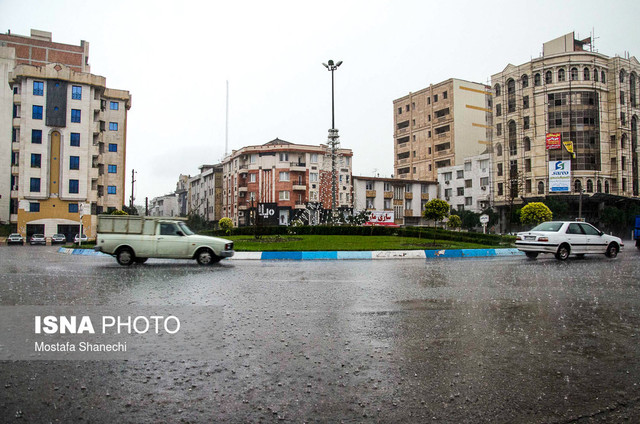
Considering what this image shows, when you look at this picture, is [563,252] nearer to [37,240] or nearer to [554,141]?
[554,141]

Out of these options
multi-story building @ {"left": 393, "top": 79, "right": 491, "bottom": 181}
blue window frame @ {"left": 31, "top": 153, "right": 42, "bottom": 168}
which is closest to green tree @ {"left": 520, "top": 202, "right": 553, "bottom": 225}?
multi-story building @ {"left": 393, "top": 79, "right": 491, "bottom": 181}

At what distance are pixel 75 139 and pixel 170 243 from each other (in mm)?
48380

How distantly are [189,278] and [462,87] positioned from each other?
7491 centimetres

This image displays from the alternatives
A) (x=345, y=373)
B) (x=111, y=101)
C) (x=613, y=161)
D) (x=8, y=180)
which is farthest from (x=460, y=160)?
(x=345, y=373)

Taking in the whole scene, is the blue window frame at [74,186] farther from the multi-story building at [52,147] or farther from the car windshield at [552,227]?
the car windshield at [552,227]

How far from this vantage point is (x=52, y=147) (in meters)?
53.8

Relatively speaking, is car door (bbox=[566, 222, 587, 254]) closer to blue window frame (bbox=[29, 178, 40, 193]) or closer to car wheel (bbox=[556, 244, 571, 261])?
car wheel (bbox=[556, 244, 571, 261])

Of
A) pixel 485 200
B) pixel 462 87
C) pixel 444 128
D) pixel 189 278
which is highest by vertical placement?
pixel 462 87

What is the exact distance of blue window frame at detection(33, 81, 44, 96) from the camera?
→ 5341cm

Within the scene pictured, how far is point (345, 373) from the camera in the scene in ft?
12.6

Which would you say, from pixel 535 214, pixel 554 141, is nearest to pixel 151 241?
pixel 535 214

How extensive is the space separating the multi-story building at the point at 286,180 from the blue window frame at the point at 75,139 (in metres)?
22.5

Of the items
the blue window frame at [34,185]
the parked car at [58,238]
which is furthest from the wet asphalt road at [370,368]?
the blue window frame at [34,185]

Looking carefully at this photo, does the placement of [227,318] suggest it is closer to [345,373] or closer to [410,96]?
[345,373]
